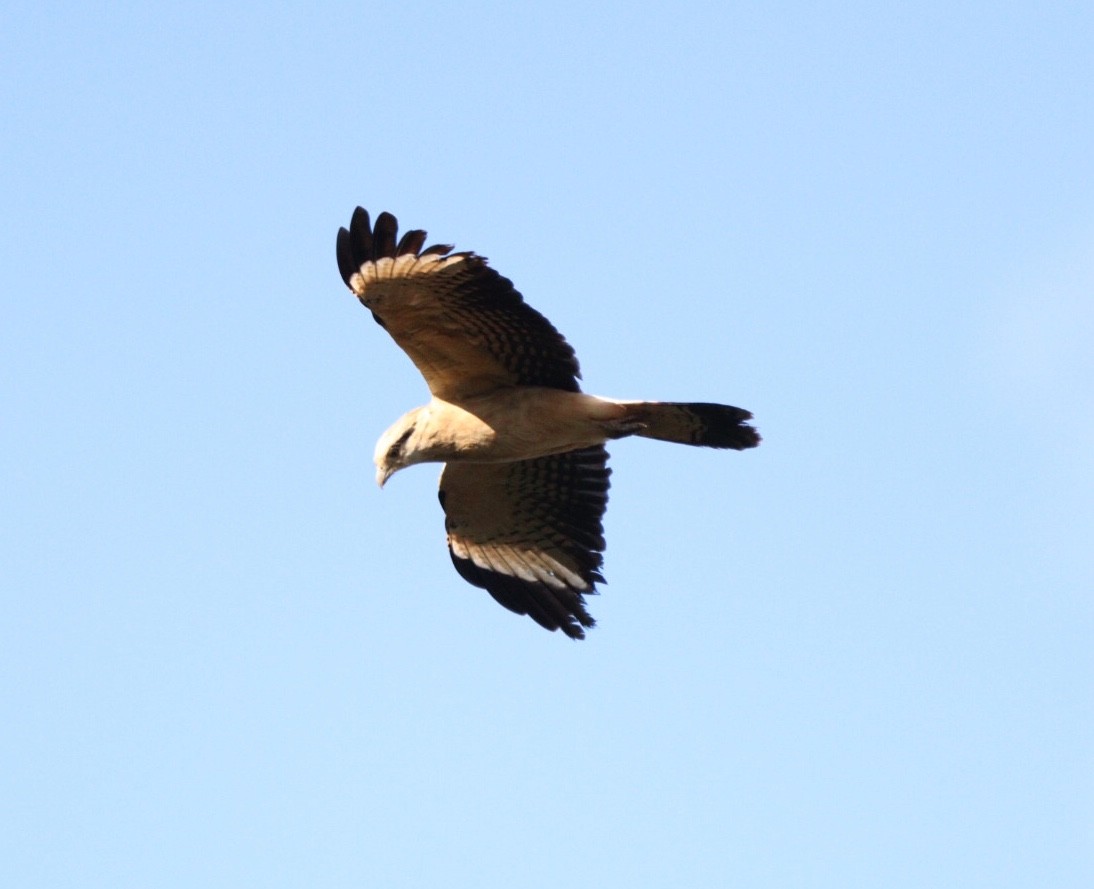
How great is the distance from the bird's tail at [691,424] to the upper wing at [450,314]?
0.44 metres

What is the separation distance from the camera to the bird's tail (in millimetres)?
10258

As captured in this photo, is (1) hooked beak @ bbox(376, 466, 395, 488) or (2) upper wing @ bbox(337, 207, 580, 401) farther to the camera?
(1) hooked beak @ bbox(376, 466, 395, 488)

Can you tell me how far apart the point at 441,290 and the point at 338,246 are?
634 millimetres

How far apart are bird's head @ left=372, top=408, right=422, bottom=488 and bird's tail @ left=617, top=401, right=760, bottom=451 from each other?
1.27m

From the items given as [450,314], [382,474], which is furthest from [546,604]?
[450,314]

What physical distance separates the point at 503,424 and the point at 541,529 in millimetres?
1622

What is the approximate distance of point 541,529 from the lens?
1166 cm

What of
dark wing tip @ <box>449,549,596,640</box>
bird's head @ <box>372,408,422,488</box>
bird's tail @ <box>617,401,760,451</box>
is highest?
bird's tail @ <box>617,401,760,451</box>

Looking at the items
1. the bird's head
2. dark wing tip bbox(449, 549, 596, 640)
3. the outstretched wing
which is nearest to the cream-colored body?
the bird's head

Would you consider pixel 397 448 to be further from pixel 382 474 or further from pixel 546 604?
pixel 546 604

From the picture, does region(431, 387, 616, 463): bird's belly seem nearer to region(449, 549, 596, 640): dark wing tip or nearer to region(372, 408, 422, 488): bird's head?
region(372, 408, 422, 488): bird's head

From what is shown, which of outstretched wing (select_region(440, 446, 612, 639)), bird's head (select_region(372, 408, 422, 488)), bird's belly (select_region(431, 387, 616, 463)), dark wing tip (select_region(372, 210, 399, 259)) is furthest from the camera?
outstretched wing (select_region(440, 446, 612, 639))

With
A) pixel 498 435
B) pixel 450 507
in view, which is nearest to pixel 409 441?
pixel 498 435

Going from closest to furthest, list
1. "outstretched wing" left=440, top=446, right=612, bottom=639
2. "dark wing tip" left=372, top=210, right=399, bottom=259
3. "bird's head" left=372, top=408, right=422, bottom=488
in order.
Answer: "dark wing tip" left=372, top=210, right=399, bottom=259 < "bird's head" left=372, top=408, right=422, bottom=488 < "outstretched wing" left=440, top=446, right=612, bottom=639
